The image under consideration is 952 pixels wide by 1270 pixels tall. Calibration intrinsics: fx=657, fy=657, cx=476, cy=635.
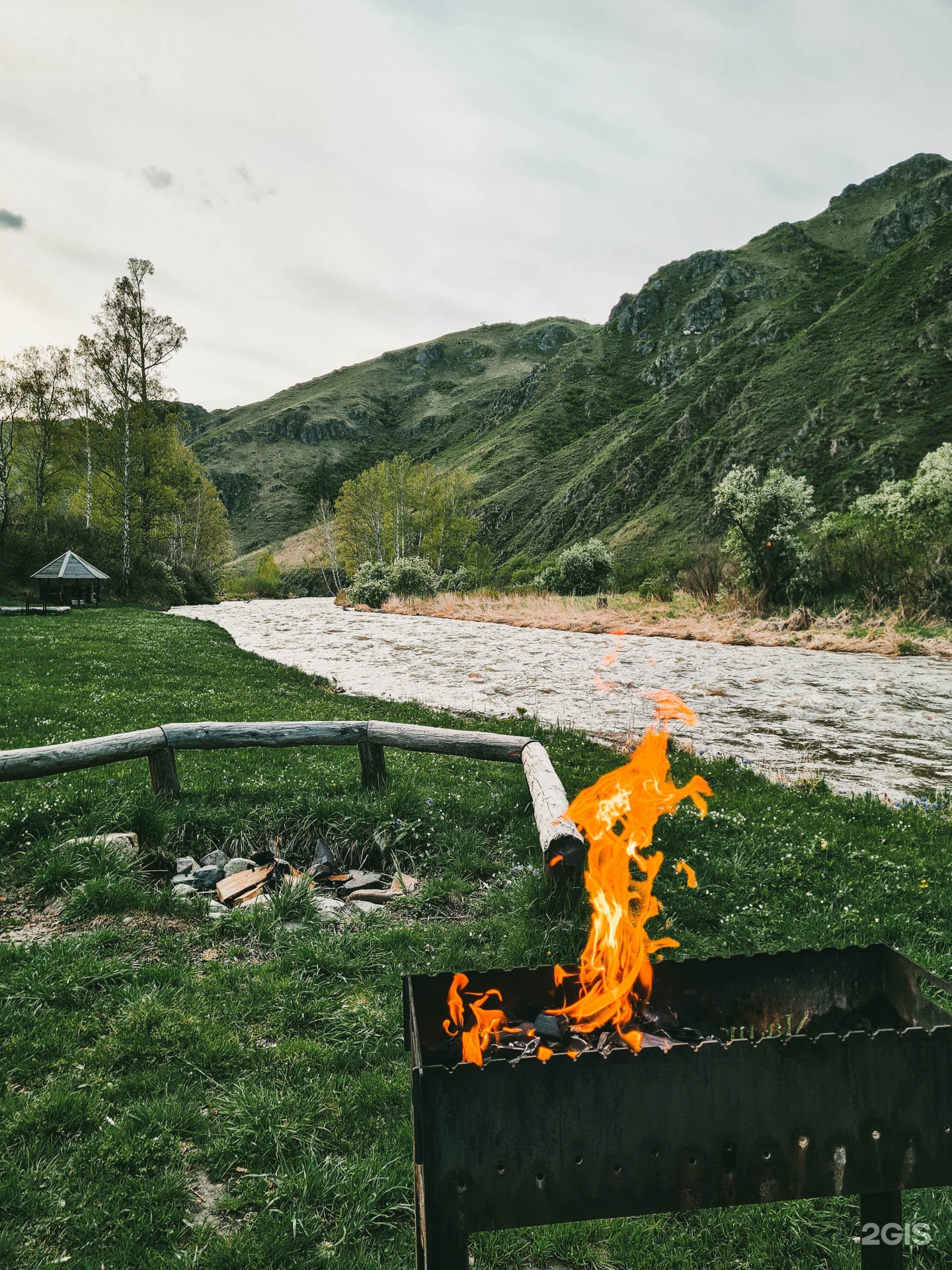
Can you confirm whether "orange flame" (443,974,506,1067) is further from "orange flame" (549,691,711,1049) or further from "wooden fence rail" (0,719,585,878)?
"wooden fence rail" (0,719,585,878)

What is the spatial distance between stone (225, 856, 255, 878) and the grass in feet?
1.24

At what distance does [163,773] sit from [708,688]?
10.8 m

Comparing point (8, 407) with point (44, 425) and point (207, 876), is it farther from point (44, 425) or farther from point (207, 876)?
point (207, 876)

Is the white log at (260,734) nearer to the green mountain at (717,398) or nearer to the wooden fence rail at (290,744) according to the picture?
the wooden fence rail at (290,744)

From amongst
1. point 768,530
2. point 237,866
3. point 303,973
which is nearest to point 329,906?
point 303,973

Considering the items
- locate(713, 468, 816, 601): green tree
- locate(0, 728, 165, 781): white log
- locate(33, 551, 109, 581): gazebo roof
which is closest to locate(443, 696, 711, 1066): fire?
locate(0, 728, 165, 781): white log

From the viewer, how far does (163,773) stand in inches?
248

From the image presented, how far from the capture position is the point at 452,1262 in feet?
5.70

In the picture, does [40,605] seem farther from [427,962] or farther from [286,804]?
[427,962]

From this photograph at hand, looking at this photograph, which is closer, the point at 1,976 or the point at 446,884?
the point at 1,976

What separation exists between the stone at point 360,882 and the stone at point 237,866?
0.83 metres

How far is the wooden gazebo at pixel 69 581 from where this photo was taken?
28.3 meters

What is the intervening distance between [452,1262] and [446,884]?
3.70 metres

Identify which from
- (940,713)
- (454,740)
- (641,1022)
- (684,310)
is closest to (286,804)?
(454,740)
